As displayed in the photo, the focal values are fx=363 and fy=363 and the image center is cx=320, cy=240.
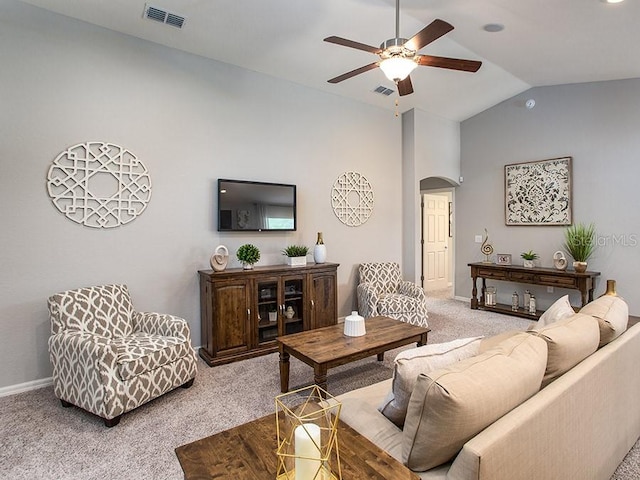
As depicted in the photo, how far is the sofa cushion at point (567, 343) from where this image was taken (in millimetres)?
1623

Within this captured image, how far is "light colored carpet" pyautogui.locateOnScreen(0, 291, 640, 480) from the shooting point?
2133 mm

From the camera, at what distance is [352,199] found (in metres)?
5.34

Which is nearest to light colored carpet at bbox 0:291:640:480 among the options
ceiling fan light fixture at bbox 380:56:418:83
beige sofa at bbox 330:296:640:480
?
beige sofa at bbox 330:296:640:480

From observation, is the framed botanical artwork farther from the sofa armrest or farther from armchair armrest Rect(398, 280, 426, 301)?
the sofa armrest

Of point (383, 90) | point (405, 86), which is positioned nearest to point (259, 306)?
point (405, 86)

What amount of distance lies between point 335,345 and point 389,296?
79.7 inches

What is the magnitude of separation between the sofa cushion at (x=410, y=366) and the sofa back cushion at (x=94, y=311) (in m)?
2.56

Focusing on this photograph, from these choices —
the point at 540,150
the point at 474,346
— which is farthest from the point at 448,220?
the point at 474,346

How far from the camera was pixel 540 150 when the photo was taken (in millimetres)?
5633

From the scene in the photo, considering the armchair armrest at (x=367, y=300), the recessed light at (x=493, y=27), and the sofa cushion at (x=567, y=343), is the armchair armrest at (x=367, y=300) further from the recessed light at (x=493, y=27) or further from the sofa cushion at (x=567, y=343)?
the recessed light at (x=493, y=27)

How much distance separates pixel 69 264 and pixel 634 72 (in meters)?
6.80

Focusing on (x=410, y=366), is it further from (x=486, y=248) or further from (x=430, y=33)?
(x=486, y=248)

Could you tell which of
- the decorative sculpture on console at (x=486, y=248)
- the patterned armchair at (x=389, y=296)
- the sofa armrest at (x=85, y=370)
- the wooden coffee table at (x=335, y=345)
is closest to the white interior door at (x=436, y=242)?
the decorative sculpture on console at (x=486, y=248)

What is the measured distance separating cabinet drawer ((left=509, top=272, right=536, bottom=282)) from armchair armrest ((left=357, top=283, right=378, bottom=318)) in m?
2.26
